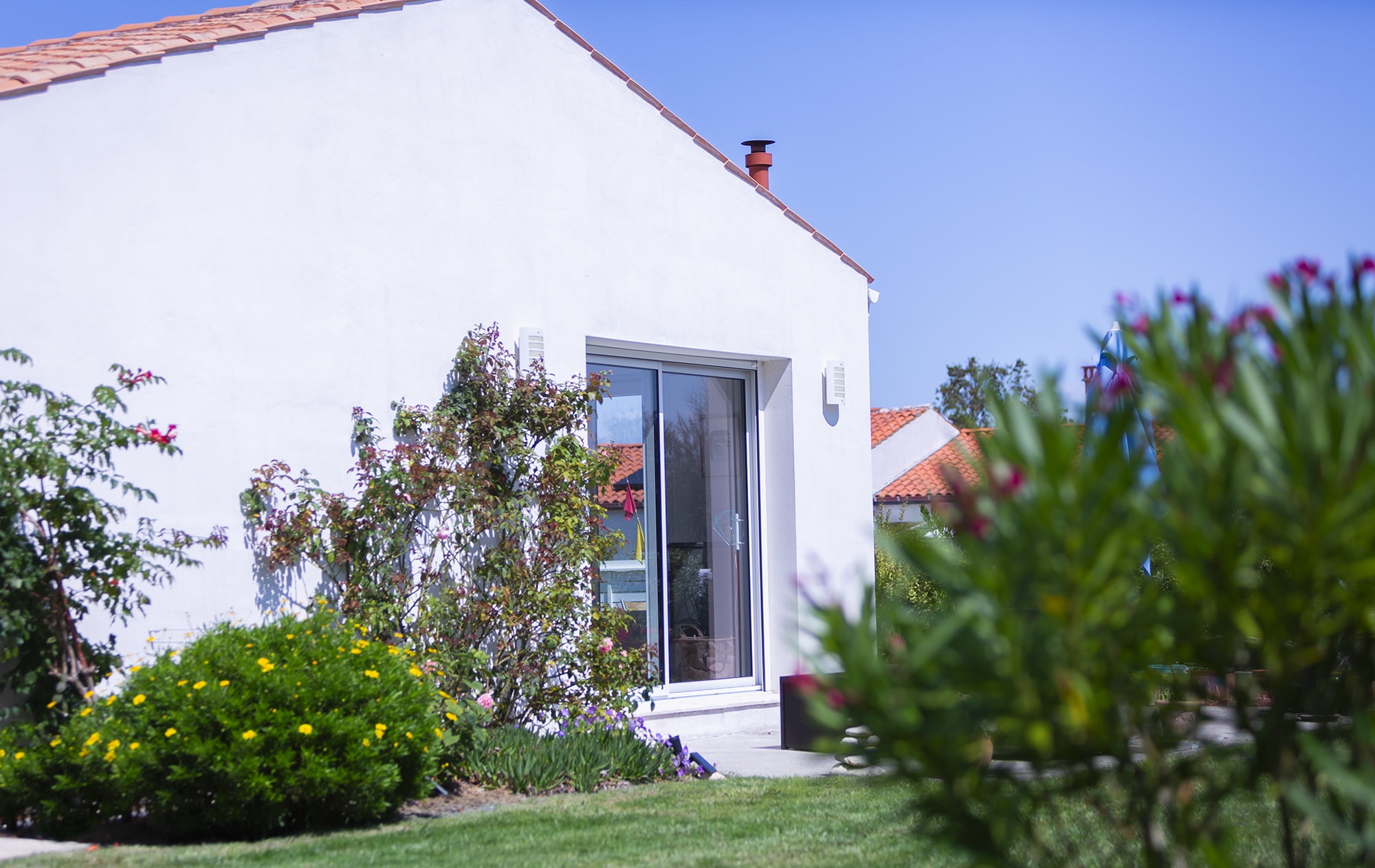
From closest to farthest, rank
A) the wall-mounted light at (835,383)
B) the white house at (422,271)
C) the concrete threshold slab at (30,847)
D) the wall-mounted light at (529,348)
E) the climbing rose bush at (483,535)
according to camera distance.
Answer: the concrete threshold slab at (30,847) → the white house at (422,271) → the climbing rose bush at (483,535) → the wall-mounted light at (529,348) → the wall-mounted light at (835,383)

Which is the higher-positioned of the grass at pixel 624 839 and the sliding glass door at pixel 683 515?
the sliding glass door at pixel 683 515

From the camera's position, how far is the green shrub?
614 cm

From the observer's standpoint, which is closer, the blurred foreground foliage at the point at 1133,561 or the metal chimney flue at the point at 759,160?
the blurred foreground foliage at the point at 1133,561

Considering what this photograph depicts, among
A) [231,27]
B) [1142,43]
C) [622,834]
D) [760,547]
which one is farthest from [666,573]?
[1142,43]

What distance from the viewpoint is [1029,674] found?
87.7 inches

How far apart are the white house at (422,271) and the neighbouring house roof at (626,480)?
0.04m

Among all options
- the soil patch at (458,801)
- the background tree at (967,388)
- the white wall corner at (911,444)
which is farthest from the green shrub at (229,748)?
the background tree at (967,388)

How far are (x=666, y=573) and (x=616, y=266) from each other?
8.80 ft

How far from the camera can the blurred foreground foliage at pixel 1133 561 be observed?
2.19 m

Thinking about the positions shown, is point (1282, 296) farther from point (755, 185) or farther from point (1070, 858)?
point (755, 185)

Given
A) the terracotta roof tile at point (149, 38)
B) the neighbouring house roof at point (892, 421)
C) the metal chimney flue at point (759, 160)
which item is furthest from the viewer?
the neighbouring house roof at point (892, 421)

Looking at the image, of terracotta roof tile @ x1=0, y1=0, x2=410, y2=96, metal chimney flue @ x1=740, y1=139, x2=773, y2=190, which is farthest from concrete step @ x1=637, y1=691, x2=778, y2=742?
terracotta roof tile @ x1=0, y1=0, x2=410, y2=96

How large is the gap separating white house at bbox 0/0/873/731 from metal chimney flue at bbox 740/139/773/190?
31 millimetres

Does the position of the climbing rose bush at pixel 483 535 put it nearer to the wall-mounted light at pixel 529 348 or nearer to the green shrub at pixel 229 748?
the wall-mounted light at pixel 529 348
